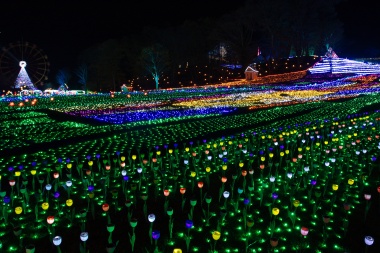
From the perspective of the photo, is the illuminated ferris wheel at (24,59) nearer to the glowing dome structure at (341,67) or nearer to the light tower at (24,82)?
the light tower at (24,82)

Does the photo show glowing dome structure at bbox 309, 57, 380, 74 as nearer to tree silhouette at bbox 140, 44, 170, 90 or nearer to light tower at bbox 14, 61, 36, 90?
tree silhouette at bbox 140, 44, 170, 90

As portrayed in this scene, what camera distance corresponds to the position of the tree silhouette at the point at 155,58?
49328 millimetres

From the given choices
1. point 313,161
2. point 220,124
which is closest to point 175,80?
point 220,124

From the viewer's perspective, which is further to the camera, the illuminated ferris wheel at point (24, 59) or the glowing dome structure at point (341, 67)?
the glowing dome structure at point (341, 67)

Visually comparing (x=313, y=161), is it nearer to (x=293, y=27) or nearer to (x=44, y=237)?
(x=44, y=237)

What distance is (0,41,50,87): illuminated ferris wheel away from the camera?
34156 millimetres

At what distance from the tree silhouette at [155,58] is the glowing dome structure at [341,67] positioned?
840 inches

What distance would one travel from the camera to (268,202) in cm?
529

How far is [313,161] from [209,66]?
157 feet

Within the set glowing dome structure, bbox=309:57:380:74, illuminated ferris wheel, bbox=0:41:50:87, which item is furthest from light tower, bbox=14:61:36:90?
glowing dome structure, bbox=309:57:380:74

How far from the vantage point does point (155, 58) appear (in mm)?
49438

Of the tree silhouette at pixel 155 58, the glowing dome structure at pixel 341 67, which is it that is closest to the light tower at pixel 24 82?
the tree silhouette at pixel 155 58

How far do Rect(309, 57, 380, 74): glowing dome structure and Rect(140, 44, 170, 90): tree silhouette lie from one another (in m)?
21.3

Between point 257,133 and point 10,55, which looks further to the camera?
point 10,55
